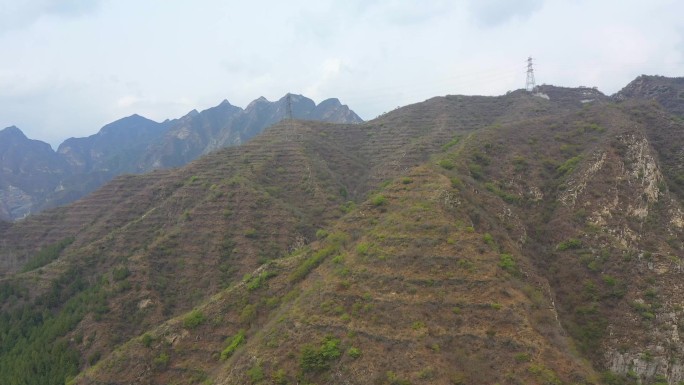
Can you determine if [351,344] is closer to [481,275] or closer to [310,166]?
[481,275]

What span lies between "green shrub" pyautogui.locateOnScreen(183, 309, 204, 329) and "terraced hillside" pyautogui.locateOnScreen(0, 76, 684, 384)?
0.15m

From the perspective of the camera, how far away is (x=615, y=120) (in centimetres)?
6769

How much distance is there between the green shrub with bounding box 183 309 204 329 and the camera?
44156 mm

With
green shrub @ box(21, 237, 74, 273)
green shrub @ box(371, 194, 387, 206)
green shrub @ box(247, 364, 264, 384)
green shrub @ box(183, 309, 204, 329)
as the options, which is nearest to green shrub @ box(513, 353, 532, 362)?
Result: green shrub @ box(247, 364, 264, 384)

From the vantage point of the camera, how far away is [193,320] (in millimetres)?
44406

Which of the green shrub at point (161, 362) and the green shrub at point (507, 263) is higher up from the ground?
the green shrub at point (507, 263)

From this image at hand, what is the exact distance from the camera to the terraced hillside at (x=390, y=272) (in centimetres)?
3212

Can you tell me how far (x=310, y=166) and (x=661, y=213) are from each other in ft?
191

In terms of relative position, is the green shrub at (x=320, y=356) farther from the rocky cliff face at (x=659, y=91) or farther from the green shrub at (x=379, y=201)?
the rocky cliff face at (x=659, y=91)

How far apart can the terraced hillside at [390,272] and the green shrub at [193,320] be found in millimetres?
147

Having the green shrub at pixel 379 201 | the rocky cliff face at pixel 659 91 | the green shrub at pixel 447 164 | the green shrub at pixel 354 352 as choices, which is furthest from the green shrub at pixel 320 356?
the rocky cliff face at pixel 659 91

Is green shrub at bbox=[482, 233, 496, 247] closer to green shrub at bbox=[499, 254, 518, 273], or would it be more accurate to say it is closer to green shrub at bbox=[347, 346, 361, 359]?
green shrub at bbox=[499, 254, 518, 273]

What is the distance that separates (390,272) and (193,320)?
22537 millimetres

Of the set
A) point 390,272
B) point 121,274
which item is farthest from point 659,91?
point 121,274
